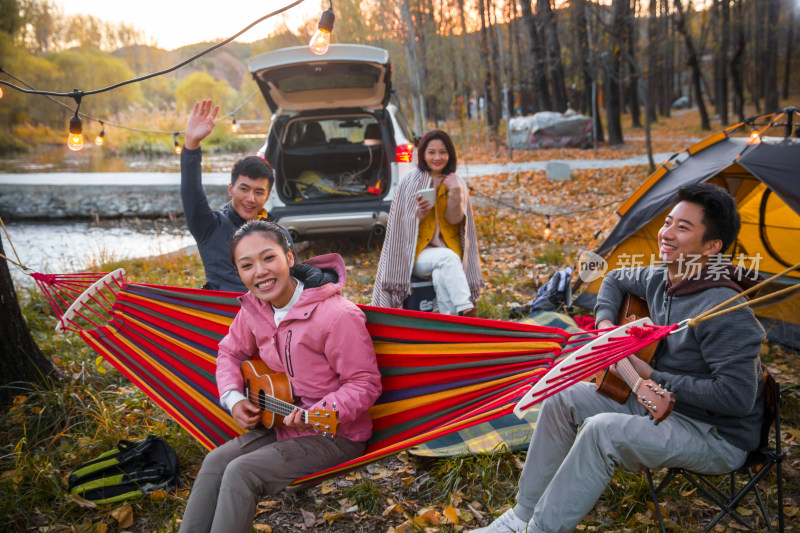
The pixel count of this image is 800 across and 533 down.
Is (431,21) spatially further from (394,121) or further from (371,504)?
(371,504)

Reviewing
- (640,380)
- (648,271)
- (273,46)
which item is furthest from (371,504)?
(273,46)

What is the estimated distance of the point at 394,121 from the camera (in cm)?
512

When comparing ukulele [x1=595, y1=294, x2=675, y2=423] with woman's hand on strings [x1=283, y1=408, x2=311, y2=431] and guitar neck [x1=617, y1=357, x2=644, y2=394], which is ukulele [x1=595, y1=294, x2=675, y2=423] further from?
woman's hand on strings [x1=283, y1=408, x2=311, y2=431]

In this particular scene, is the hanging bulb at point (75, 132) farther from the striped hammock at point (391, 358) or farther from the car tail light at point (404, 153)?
the car tail light at point (404, 153)

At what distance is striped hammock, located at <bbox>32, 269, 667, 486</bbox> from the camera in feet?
5.53

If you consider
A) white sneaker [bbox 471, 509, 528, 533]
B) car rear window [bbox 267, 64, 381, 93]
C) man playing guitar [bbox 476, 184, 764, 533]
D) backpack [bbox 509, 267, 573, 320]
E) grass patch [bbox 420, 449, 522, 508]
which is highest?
car rear window [bbox 267, 64, 381, 93]

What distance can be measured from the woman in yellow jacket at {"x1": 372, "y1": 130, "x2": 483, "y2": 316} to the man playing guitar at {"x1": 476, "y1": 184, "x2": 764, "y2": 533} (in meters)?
1.30

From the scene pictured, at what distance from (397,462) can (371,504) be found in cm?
31

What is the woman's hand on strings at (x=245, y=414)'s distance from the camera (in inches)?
71.6

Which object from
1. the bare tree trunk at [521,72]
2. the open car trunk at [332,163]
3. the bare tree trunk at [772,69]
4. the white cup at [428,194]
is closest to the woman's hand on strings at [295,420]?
the white cup at [428,194]

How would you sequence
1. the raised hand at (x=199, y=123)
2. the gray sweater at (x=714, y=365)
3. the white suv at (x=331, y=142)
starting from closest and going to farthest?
the gray sweater at (x=714, y=365) < the raised hand at (x=199, y=123) < the white suv at (x=331, y=142)

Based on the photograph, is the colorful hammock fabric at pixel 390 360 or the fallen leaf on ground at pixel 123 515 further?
the fallen leaf on ground at pixel 123 515

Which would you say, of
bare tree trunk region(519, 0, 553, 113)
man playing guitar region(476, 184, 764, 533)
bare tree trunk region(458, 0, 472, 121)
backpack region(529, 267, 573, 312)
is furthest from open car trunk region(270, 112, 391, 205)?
bare tree trunk region(458, 0, 472, 121)

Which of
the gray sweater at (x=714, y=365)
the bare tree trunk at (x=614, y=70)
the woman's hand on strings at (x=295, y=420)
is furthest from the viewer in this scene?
the bare tree trunk at (x=614, y=70)
